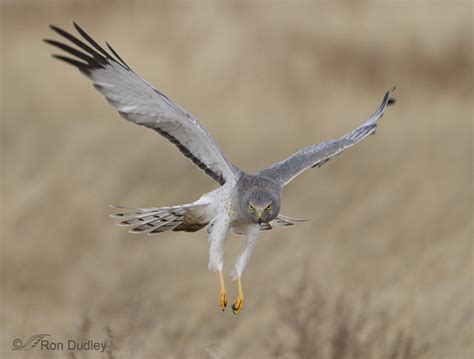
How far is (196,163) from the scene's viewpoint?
6898 mm

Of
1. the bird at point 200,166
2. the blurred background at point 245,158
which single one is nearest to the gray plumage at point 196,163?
the bird at point 200,166

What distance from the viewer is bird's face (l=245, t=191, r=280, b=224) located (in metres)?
6.48

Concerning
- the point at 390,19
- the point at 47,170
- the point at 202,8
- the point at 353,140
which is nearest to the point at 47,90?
the point at 47,170

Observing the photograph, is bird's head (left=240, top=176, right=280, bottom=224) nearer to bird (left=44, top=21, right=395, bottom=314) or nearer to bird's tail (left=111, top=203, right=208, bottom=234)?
bird (left=44, top=21, right=395, bottom=314)

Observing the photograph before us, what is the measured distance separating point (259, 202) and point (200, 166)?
62 centimetres

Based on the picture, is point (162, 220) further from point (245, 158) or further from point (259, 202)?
point (245, 158)

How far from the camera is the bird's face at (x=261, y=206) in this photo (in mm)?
6477

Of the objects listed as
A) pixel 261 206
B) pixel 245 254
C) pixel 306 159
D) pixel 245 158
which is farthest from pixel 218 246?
pixel 245 158

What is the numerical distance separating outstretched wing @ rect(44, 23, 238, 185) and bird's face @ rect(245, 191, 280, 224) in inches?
14.9

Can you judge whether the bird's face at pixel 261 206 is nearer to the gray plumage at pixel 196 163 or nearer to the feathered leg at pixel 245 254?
the gray plumage at pixel 196 163

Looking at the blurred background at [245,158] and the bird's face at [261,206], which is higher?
the blurred background at [245,158]

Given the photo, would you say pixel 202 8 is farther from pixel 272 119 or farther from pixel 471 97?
pixel 471 97

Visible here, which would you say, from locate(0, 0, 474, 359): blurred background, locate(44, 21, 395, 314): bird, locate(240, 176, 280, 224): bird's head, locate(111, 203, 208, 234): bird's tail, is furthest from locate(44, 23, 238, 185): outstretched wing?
locate(0, 0, 474, 359): blurred background

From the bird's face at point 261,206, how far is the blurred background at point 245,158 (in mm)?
3261
